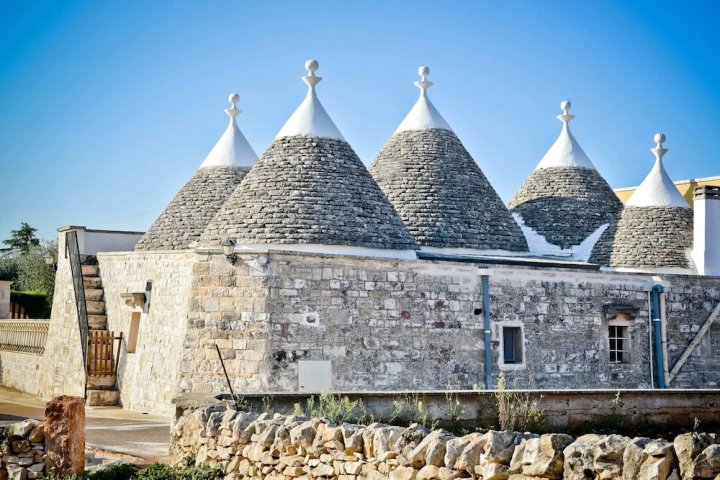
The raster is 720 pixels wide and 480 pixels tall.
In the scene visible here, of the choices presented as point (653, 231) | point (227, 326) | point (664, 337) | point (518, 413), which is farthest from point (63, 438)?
point (653, 231)

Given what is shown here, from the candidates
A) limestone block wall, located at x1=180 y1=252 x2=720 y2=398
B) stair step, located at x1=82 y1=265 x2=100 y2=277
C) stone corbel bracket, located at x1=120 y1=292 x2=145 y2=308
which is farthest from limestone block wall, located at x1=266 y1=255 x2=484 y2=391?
stair step, located at x1=82 y1=265 x2=100 y2=277

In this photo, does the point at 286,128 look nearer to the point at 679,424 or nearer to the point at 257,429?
the point at 679,424

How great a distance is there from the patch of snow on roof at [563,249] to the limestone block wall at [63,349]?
9610mm

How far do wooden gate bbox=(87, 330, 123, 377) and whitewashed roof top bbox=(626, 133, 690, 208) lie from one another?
11072 millimetres

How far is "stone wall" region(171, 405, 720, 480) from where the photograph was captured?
15.1 ft

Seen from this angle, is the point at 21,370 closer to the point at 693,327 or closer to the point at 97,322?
the point at 97,322

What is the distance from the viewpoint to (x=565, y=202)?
22.1m

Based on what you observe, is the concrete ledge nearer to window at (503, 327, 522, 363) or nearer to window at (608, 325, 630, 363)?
window at (503, 327, 522, 363)

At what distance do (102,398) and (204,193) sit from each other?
494cm

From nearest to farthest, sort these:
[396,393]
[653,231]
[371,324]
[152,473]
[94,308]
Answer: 1. [152,473]
2. [396,393]
3. [371,324]
4. [653,231]
5. [94,308]

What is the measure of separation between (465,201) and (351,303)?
5.38 meters

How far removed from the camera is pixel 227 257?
14227 millimetres

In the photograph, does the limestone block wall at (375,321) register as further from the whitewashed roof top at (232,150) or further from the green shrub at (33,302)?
the green shrub at (33,302)

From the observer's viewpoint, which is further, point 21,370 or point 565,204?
point 21,370
